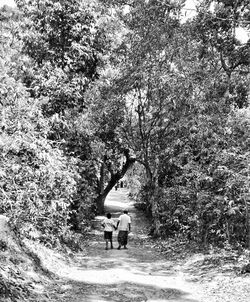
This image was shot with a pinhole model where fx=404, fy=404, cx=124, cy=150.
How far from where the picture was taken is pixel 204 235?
616 inches

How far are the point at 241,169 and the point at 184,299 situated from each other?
14.7ft

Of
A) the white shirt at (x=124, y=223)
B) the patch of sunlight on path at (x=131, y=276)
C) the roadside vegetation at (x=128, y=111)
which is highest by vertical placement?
the roadside vegetation at (x=128, y=111)

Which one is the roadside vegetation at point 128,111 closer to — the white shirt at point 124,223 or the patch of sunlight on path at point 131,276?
the patch of sunlight on path at point 131,276

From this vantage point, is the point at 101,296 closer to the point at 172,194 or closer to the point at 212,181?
the point at 212,181

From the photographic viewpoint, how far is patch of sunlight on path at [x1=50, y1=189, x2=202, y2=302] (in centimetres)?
977

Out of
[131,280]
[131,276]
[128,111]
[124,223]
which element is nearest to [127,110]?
[128,111]

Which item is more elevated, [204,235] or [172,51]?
[172,51]

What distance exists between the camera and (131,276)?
11719 mm

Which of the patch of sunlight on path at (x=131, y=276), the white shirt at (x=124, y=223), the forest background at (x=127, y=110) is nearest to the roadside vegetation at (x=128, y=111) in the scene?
the forest background at (x=127, y=110)

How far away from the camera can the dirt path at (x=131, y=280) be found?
9.54 m

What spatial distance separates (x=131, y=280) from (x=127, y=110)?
13.6 m

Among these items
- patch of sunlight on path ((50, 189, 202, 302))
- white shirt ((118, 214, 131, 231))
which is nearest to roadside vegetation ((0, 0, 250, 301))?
patch of sunlight on path ((50, 189, 202, 302))

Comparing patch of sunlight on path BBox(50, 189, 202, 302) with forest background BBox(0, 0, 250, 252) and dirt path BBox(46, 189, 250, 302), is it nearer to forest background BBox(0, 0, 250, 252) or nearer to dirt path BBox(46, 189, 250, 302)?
dirt path BBox(46, 189, 250, 302)

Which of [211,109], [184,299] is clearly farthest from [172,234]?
[184,299]
